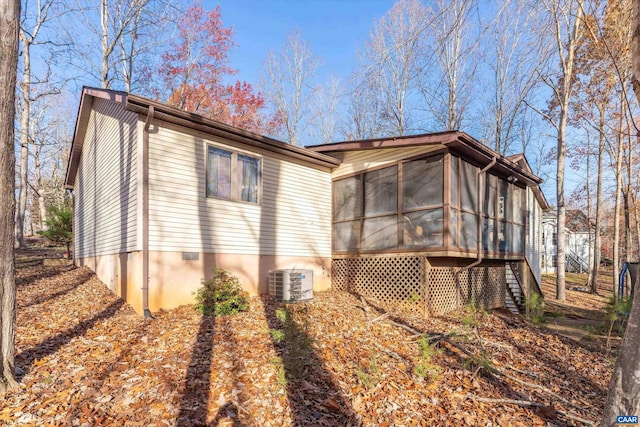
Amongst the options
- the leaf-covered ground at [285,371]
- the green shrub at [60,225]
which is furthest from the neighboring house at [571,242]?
the green shrub at [60,225]

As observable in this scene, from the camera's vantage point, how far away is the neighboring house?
28.8m

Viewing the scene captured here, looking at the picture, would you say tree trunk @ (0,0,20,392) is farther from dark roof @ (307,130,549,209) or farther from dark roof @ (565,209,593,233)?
dark roof @ (565,209,593,233)

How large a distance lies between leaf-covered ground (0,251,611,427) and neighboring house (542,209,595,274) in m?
26.6

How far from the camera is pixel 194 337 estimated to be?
526 cm

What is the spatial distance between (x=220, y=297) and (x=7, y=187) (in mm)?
3837

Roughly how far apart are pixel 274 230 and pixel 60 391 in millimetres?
5573

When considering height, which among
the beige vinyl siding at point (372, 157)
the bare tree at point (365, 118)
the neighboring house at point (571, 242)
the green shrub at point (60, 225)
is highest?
the bare tree at point (365, 118)

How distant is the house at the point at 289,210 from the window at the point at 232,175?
0.11 ft

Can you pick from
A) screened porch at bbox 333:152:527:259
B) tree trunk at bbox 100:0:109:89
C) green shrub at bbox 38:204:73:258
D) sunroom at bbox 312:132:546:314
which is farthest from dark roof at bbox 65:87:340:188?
tree trunk at bbox 100:0:109:89

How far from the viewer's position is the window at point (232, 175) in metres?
7.73

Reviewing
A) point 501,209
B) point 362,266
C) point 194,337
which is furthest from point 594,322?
point 194,337

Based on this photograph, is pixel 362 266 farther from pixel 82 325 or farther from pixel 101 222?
pixel 101 222

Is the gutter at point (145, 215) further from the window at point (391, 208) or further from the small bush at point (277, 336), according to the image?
the window at point (391, 208)

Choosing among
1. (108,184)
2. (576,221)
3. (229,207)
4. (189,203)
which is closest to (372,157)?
(229,207)
